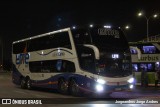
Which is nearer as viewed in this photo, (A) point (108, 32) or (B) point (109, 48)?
(B) point (109, 48)

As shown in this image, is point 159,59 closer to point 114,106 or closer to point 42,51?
point 42,51

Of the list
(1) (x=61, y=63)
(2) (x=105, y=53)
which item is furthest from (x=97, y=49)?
(1) (x=61, y=63)

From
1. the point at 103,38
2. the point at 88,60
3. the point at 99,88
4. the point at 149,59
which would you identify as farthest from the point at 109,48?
the point at 149,59

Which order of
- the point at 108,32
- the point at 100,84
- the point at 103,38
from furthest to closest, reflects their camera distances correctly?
the point at 108,32 → the point at 103,38 → the point at 100,84

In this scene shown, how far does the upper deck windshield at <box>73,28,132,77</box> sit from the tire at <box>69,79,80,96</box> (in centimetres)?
211

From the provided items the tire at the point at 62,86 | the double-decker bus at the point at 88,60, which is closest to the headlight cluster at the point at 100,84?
the double-decker bus at the point at 88,60

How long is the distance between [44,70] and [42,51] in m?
1.33

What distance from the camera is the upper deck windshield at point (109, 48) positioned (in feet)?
69.9

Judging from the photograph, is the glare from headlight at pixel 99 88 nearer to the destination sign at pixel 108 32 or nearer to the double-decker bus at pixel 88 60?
the double-decker bus at pixel 88 60

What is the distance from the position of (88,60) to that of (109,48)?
134 cm

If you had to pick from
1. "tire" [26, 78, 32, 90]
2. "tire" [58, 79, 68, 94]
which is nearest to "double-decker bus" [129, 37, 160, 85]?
"tire" [26, 78, 32, 90]

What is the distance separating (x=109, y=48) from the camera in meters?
21.7

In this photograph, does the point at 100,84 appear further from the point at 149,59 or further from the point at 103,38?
the point at 149,59

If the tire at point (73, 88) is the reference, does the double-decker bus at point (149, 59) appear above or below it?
above
